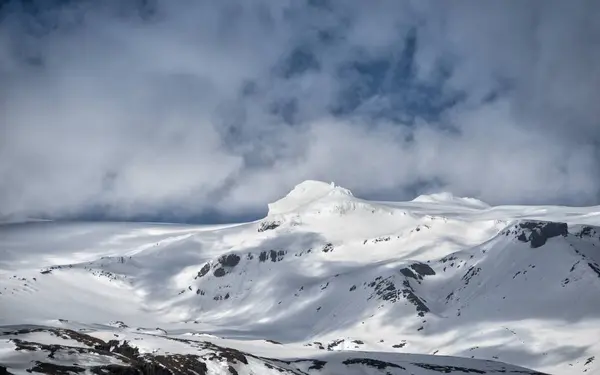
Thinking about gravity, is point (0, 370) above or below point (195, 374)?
above

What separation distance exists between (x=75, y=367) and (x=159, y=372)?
26.6 metres

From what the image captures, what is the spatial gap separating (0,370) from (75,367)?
101 feet

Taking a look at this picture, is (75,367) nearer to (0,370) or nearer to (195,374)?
(0,370)

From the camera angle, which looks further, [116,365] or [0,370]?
[116,365]

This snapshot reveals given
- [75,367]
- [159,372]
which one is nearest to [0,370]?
[75,367]

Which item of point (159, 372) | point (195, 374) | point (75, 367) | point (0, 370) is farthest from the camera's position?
point (195, 374)

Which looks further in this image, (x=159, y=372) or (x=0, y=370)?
(x=159, y=372)

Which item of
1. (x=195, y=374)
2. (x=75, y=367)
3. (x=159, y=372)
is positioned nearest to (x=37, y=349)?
(x=75, y=367)

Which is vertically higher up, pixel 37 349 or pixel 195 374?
pixel 37 349

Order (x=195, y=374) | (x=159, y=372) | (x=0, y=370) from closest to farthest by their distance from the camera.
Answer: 1. (x=0, y=370)
2. (x=159, y=372)
3. (x=195, y=374)

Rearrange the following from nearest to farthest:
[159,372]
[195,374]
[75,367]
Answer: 1. [75,367]
2. [159,372]
3. [195,374]

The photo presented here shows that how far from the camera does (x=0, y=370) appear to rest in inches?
5207

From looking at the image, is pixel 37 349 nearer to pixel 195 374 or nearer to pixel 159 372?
pixel 159 372

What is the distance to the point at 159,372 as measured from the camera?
181 metres
